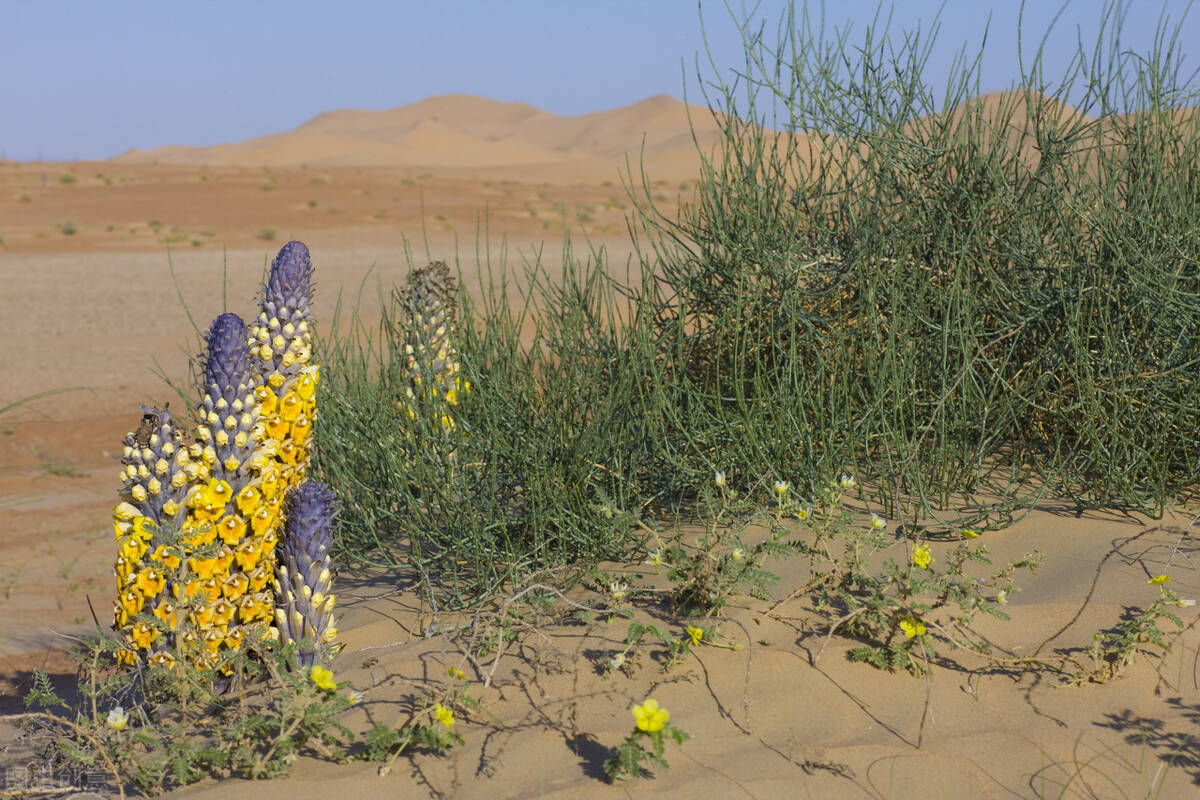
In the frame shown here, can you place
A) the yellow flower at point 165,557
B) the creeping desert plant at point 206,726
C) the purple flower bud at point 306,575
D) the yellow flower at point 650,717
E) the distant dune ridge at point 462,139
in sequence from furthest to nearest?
the distant dune ridge at point 462,139, the purple flower bud at point 306,575, the yellow flower at point 165,557, the creeping desert plant at point 206,726, the yellow flower at point 650,717

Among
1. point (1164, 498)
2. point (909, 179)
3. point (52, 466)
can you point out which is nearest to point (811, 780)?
point (1164, 498)

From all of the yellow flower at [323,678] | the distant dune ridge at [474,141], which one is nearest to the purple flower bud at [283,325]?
the yellow flower at [323,678]

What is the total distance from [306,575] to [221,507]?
12.7 inches

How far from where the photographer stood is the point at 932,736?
7.88ft

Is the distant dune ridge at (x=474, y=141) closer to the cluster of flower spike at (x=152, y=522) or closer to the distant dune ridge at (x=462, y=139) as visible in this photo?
the distant dune ridge at (x=462, y=139)

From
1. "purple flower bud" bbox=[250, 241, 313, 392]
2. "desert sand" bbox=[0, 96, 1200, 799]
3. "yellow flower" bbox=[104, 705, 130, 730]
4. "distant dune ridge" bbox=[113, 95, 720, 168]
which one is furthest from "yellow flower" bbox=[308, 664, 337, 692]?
"distant dune ridge" bbox=[113, 95, 720, 168]

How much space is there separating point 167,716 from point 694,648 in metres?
1.43

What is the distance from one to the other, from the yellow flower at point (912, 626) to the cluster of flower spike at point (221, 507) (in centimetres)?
154

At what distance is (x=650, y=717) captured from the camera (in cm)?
221

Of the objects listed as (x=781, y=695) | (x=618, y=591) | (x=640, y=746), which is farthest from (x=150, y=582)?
(x=781, y=695)

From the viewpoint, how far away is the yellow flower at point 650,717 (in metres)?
2.20

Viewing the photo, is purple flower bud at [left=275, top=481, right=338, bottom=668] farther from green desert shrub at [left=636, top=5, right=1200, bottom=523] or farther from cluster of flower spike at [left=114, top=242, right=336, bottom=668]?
green desert shrub at [left=636, top=5, right=1200, bottom=523]

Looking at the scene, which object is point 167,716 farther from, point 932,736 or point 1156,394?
point 1156,394

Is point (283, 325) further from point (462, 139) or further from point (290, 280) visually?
point (462, 139)
